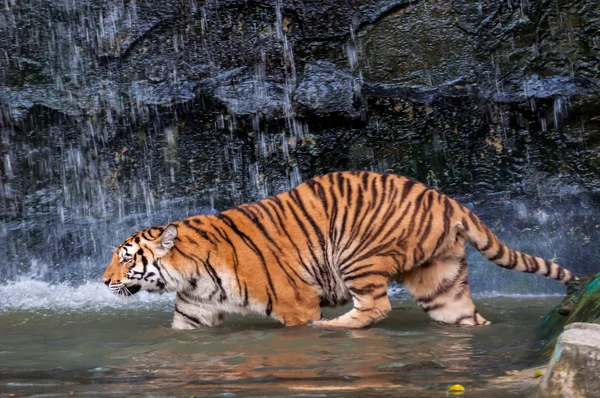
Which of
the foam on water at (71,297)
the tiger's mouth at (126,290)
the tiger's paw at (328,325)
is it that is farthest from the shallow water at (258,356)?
the foam on water at (71,297)

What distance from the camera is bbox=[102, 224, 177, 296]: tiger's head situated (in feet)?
16.4

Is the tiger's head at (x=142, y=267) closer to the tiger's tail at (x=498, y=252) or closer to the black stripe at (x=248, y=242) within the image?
the black stripe at (x=248, y=242)

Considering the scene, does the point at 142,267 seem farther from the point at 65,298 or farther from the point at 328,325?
the point at 65,298

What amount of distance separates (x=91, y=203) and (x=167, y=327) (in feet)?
9.27

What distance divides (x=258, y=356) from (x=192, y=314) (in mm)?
1113

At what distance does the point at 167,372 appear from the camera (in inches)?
146

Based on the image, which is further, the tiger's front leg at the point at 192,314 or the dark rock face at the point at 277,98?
the dark rock face at the point at 277,98

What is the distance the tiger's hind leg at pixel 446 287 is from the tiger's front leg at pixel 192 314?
49.7 inches

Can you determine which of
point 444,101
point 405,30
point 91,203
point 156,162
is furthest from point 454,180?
point 91,203

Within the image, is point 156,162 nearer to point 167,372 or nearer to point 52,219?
point 52,219

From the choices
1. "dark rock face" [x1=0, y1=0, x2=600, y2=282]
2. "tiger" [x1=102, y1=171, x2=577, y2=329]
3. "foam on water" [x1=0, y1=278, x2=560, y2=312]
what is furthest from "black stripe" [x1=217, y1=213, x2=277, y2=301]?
"dark rock face" [x1=0, y1=0, x2=600, y2=282]

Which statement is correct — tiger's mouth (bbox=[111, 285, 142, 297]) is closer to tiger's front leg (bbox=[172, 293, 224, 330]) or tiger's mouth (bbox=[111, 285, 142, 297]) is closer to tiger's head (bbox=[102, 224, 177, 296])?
tiger's head (bbox=[102, 224, 177, 296])

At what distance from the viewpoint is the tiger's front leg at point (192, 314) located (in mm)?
5043

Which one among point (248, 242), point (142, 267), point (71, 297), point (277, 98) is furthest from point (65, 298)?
point (277, 98)
